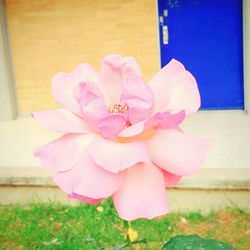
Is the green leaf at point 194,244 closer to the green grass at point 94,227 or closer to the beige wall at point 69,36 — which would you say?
the green grass at point 94,227

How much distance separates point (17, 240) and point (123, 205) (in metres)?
3.82

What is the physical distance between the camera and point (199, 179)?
4520 mm

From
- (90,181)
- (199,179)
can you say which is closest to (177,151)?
(90,181)

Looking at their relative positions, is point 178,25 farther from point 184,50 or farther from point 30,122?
point 30,122

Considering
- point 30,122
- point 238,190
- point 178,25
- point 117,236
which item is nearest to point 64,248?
point 117,236

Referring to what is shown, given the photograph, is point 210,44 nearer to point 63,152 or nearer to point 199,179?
point 199,179

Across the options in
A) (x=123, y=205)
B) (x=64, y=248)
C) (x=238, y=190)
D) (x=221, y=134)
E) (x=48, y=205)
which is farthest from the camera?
(x=221, y=134)

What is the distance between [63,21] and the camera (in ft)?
25.6

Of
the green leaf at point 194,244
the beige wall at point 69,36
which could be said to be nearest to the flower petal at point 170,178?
the green leaf at point 194,244

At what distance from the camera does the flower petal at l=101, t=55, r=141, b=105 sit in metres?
1.00

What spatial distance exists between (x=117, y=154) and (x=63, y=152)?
0.10 m

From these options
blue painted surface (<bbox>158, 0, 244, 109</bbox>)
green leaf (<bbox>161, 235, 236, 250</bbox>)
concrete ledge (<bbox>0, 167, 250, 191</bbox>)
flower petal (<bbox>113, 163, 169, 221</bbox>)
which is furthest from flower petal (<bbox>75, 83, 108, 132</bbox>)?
blue painted surface (<bbox>158, 0, 244, 109</bbox>)

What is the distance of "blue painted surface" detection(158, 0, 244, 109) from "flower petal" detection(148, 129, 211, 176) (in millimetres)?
6940

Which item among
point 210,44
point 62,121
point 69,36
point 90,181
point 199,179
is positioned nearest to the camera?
point 90,181
